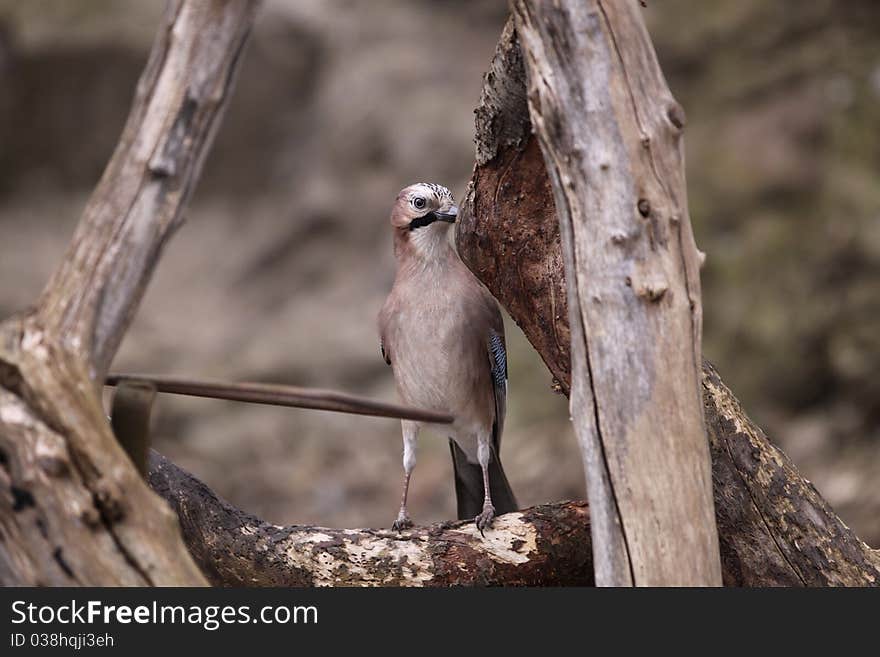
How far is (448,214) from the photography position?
384cm

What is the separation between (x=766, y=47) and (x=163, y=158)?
5.78 metres

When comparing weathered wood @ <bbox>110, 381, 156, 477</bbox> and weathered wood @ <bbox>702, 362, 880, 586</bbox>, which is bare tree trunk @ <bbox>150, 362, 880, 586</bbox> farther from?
weathered wood @ <bbox>110, 381, 156, 477</bbox>

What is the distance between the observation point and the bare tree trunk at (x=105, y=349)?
6.58 ft

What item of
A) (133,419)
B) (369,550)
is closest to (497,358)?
(369,550)

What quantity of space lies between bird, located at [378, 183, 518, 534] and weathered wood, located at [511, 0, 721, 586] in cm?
151

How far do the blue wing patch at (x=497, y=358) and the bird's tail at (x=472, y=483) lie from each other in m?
0.28

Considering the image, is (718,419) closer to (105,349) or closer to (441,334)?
(441,334)

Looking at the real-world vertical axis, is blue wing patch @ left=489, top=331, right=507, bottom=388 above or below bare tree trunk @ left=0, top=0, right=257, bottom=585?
above

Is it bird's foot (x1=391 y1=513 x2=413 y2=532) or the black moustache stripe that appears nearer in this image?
bird's foot (x1=391 y1=513 x2=413 y2=532)

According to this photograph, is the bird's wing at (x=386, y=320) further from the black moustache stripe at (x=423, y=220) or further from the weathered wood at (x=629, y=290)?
the weathered wood at (x=629, y=290)

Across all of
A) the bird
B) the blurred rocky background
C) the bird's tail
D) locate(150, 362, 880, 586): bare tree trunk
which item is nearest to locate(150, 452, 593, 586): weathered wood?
locate(150, 362, 880, 586): bare tree trunk

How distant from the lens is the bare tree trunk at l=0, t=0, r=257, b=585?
201 centimetres

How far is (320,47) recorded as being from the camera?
7910 mm

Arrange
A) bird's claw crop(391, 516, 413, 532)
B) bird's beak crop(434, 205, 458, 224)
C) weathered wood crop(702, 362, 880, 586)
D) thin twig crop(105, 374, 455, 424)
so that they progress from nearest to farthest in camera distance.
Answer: thin twig crop(105, 374, 455, 424), weathered wood crop(702, 362, 880, 586), bird's claw crop(391, 516, 413, 532), bird's beak crop(434, 205, 458, 224)
